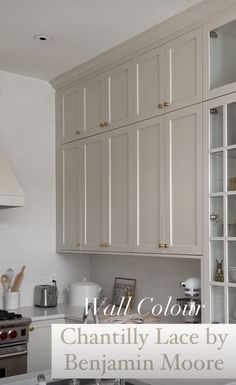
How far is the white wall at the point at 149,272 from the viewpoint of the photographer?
347 cm

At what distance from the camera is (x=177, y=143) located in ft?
9.86

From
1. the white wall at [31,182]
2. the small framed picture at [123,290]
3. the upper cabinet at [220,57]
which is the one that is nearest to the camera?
the upper cabinet at [220,57]

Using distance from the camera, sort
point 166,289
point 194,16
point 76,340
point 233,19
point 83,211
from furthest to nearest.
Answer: point 83,211, point 166,289, point 194,16, point 233,19, point 76,340

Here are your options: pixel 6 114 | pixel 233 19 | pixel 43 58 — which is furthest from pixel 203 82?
pixel 6 114

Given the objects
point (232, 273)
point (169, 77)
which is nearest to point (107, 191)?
point (169, 77)

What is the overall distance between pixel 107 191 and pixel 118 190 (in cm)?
13

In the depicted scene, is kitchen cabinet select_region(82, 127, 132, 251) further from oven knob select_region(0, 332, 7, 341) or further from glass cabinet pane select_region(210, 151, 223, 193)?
oven knob select_region(0, 332, 7, 341)

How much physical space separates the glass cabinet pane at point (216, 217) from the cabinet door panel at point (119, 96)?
1006mm

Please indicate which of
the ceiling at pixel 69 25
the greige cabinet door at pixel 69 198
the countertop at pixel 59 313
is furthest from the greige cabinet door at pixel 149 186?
the greige cabinet door at pixel 69 198

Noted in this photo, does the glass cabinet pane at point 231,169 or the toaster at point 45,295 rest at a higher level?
the glass cabinet pane at point 231,169

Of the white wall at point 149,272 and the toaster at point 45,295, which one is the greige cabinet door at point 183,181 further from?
the toaster at point 45,295

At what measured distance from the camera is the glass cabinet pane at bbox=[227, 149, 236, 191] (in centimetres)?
262

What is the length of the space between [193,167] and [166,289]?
1126 millimetres

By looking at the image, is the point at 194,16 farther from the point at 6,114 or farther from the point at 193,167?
the point at 6,114
